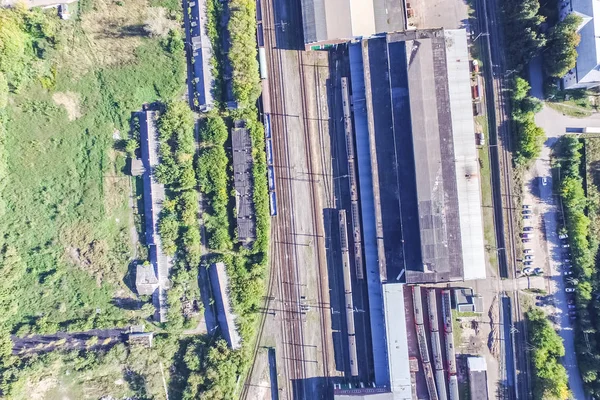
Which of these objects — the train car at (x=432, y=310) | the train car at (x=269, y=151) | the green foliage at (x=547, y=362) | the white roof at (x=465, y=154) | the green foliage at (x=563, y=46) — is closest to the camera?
the green foliage at (x=563, y=46)

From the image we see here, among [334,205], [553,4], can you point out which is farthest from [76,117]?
[553,4]

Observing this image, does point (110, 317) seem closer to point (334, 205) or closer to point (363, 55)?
point (334, 205)

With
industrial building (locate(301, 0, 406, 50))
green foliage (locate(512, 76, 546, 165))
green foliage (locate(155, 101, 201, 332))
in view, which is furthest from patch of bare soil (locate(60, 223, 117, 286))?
green foliage (locate(512, 76, 546, 165))

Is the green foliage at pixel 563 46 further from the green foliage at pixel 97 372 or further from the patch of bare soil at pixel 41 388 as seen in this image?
the patch of bare soil at pixel 41 388

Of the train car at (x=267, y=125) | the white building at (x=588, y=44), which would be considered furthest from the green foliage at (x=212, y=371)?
the white building at (x=588, y=44)

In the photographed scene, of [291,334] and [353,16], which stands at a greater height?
[353,16]

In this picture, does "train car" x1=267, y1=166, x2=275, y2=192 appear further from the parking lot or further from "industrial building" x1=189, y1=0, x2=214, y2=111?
the parking lot
